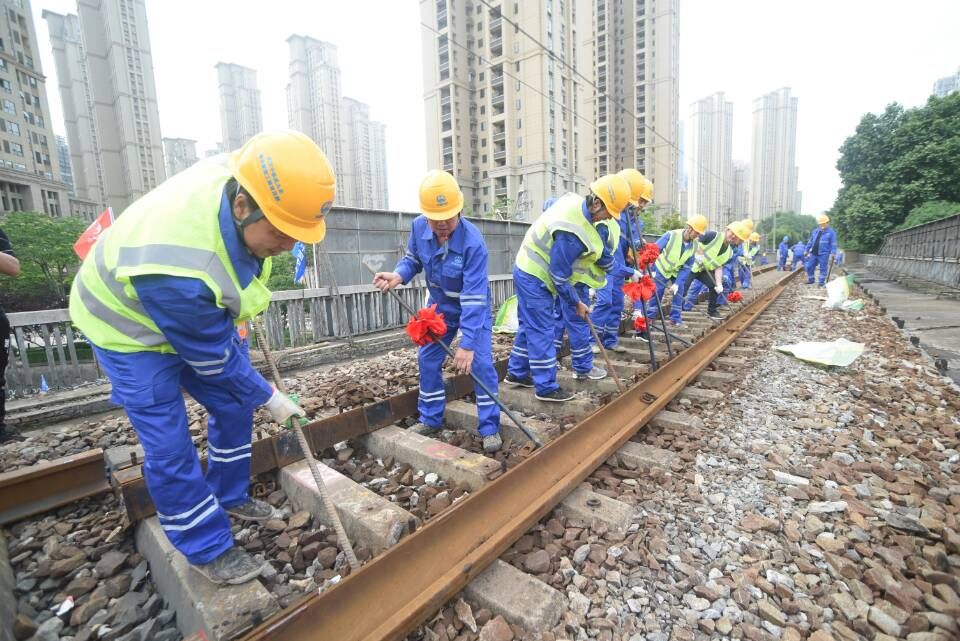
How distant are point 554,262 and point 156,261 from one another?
2.97m

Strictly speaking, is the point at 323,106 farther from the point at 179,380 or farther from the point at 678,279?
the point at 179,380

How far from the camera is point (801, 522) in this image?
229 centimetres

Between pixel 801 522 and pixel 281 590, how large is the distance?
8.19ft

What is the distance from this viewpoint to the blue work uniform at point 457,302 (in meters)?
3.26

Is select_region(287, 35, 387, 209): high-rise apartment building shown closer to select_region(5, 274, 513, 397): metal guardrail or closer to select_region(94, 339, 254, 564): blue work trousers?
select_region(5, 274, 513, 397): metal guardrail

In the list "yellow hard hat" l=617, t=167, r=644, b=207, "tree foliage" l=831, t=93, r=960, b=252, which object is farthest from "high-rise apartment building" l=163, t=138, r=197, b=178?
"tree foliage" l=831, t=93, r=960, b=252

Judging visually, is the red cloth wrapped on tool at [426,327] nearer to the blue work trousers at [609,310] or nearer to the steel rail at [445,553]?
the steel rail at [445,553]

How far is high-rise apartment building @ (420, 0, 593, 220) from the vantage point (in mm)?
54375

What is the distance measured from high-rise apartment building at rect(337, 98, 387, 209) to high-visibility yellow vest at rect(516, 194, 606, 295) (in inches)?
2240

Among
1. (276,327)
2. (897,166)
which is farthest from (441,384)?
(897,166)

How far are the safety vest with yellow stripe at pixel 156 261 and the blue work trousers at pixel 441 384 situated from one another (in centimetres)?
161

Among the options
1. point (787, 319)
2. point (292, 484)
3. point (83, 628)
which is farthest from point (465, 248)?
point (787, 319)

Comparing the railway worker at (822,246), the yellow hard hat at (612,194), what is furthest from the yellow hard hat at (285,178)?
the railway worker at (822,246)

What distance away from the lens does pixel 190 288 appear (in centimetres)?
170
